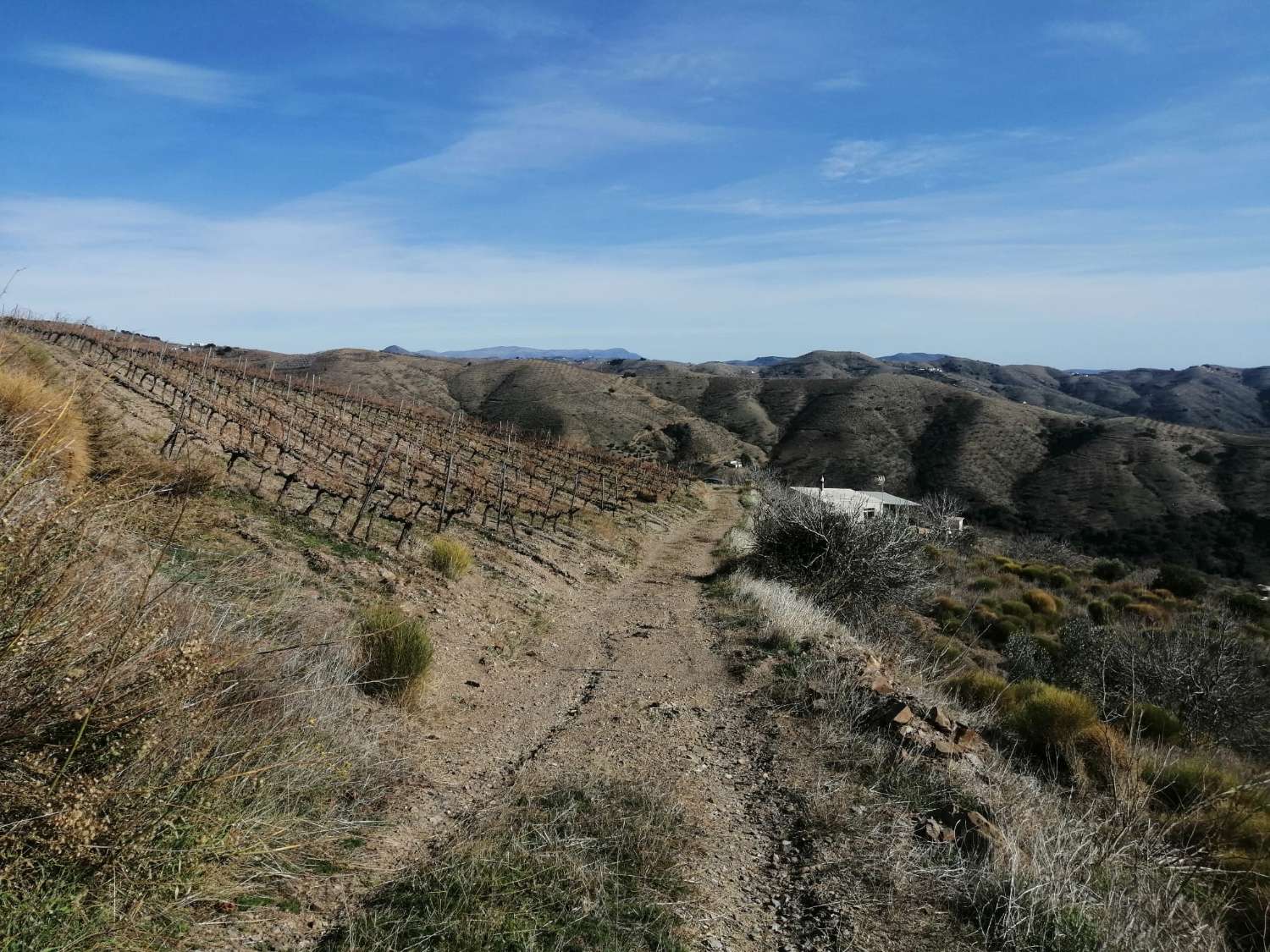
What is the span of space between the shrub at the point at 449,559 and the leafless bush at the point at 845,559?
6.20 meters

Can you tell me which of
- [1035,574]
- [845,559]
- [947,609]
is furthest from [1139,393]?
[845,559]

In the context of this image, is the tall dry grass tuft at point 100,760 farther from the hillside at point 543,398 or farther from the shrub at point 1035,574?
the hillside at point 543,398

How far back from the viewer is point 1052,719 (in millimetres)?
7684

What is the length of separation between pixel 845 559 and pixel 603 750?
28.5 ft

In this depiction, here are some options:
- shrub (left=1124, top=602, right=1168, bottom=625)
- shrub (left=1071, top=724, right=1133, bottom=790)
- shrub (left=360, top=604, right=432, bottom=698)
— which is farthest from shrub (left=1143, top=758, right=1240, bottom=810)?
shrub (left=1124, top=602, right=1168, bottom=625)

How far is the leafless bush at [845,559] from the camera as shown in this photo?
13445 millimetres

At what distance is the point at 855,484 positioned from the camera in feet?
200

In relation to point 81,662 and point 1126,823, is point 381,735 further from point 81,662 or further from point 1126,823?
point 1126,823

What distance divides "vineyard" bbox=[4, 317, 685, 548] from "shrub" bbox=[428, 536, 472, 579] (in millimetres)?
687

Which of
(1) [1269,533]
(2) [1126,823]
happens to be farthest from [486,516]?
(1) [1269,533]

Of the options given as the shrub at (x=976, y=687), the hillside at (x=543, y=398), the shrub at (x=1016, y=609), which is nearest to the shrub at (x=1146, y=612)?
the shrub at (x=1016, y=609)

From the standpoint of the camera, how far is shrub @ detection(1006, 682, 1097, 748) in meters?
7.54

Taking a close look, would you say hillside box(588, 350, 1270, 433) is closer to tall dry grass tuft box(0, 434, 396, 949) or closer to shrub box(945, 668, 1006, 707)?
shrub box(945, 668, 1006, 707)

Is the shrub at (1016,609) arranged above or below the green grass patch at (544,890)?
below
